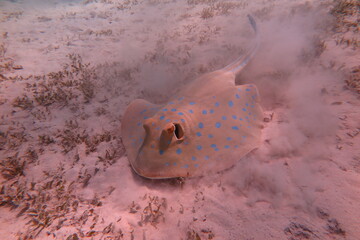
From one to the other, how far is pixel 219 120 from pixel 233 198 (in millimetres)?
1238

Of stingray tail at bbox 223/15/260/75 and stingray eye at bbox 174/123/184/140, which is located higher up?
stingray tail at bbox 223/15/260/75

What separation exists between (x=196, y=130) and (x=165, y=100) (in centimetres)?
190

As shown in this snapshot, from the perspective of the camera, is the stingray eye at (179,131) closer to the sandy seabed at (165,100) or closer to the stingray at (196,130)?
the stingray at (196,130)

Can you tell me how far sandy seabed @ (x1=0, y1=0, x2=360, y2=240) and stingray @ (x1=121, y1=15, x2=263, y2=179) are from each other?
24cm

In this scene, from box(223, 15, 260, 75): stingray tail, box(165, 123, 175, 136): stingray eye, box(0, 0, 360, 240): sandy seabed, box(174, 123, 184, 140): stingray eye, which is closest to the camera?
box(0, 0, 360, 240): sandy seabed

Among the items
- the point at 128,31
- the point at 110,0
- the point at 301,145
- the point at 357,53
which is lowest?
the point at 301,145

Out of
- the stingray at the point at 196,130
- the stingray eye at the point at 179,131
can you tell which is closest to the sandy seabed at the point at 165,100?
the stingray at the point at 196,130

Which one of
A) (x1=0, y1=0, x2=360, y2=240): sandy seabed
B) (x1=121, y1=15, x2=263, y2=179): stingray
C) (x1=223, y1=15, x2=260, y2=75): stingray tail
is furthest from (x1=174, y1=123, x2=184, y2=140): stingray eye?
(x1=223, y1=15, x2=260, y2=75): stingray tail

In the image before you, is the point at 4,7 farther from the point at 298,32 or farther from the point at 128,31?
the point at 298,32

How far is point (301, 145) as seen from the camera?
2727mm

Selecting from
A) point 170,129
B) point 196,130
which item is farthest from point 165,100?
point 170,129

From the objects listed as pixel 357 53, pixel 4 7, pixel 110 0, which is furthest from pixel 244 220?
pixel 4 7

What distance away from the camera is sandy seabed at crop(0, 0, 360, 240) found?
2049 millimetres

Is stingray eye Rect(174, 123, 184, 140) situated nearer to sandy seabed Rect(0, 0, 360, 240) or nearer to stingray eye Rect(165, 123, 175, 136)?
stingray eye Rect(165, 123, 175, 136)
